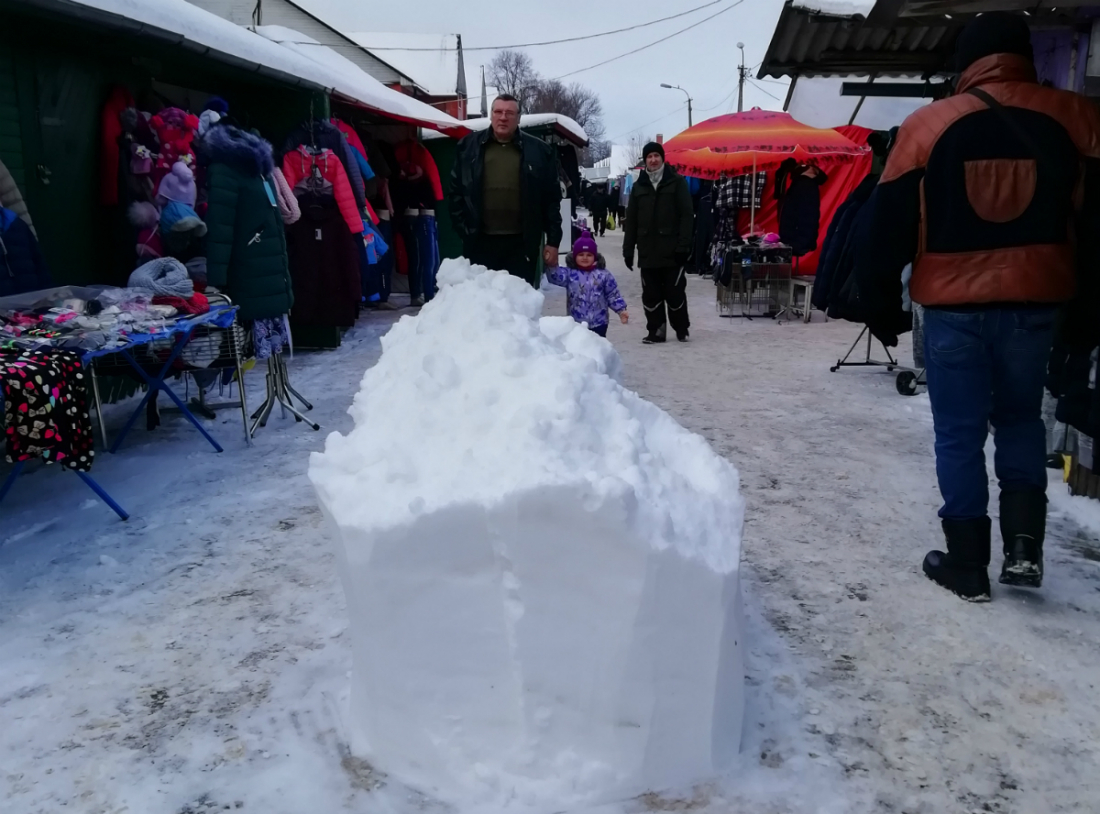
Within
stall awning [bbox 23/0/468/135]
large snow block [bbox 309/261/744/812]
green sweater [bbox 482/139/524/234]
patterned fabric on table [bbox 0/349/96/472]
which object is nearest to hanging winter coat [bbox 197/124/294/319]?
stall awning [bbox 23/0/468/135]

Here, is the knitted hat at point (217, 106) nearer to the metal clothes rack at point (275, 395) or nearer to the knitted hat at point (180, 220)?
the knitted hat at point (180, 220)

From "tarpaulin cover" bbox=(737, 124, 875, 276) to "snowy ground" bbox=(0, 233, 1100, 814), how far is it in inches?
373

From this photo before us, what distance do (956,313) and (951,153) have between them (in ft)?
1.96

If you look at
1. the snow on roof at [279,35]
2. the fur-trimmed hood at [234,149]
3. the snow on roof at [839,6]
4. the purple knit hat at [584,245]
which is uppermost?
the snow on roof at [279,35]

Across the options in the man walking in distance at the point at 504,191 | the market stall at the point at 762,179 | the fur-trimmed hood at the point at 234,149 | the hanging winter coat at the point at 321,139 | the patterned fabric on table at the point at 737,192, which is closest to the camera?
the fur-trimmed hood at the point at 234,149

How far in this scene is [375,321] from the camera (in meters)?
11.3

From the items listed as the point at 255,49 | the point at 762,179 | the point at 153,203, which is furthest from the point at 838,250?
the point at 762,179

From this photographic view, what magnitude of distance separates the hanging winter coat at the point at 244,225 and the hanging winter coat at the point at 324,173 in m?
2.18

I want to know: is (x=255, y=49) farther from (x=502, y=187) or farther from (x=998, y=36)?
(x=998, y=36)

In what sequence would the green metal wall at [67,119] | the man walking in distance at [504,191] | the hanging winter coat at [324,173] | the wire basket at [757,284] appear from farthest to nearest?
the wire basket at [757,284] < the hanging winter coat at [324,173] < the man walking in distance at [504,191] < the green metal wall at [67,119]

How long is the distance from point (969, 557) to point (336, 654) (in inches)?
97.7

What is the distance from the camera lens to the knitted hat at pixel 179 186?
20.6ft

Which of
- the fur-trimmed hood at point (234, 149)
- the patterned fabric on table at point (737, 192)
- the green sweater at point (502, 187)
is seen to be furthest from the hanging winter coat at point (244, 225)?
the patterned fabric on table at point (737, 192)

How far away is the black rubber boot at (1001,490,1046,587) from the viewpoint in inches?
135
